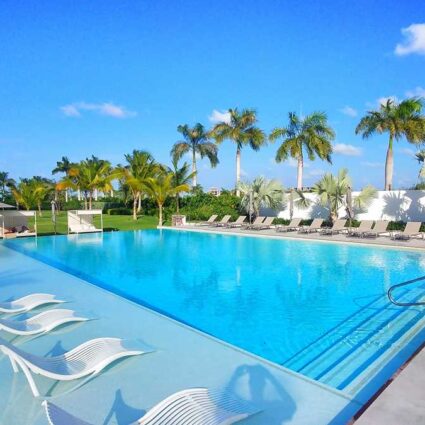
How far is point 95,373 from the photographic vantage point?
418 centimetres

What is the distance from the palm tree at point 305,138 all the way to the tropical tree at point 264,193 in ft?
5.29

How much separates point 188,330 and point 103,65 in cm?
2009

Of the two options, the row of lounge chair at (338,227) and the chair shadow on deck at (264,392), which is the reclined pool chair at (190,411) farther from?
the row of lounge chair at (338,227)

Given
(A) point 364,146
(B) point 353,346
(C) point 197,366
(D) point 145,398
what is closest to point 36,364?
(D) point 145,398

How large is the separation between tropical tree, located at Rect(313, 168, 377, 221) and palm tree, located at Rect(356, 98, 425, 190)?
6.02 feet

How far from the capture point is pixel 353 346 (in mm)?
5539

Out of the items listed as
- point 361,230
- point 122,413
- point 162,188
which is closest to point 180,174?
point 162,188

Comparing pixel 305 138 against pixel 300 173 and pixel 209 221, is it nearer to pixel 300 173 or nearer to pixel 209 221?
pixel 300 173

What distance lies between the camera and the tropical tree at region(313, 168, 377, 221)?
20.1 m

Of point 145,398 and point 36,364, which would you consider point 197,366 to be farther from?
point 36,364

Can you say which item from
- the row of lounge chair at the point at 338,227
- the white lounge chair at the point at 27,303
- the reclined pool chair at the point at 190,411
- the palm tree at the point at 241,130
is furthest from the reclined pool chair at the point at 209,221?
the reclined pool chair at the point at 190,411

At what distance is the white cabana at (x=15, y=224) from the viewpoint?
19750 mm

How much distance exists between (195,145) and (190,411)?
32.0 m

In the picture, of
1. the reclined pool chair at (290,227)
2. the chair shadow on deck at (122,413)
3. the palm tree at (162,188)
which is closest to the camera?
the chair shadow on deck at (122,413)
